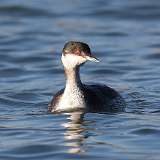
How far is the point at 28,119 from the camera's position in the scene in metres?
16.1

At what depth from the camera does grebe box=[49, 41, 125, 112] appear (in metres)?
16.3

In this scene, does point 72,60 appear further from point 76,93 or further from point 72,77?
point 76,93

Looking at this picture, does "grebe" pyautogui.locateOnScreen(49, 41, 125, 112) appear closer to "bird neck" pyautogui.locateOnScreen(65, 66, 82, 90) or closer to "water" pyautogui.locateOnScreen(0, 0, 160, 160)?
"bird neck" pyautogui.locateOnScreen(65, 66, 82, 90)

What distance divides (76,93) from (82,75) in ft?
12.9

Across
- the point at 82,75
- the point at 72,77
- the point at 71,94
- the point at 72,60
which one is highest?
the point at 72,60

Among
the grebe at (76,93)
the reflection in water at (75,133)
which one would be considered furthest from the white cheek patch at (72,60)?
the reflection in water at (75,133)

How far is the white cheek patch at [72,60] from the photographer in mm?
16297

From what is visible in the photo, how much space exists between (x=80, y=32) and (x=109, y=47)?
1495mm

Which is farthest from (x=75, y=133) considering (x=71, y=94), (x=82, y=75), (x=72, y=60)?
(x=82, y=75)

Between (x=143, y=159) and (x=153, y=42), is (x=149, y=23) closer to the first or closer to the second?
(x=153, y=42)

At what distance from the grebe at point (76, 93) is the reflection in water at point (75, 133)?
0.66 ft

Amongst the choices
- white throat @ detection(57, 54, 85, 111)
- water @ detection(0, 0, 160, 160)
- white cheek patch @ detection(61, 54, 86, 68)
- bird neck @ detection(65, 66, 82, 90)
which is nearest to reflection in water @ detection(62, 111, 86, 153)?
water @ detection(0, 0, 160, 160)

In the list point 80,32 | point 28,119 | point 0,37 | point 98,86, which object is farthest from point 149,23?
point 28,119

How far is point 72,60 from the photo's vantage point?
16.4m
